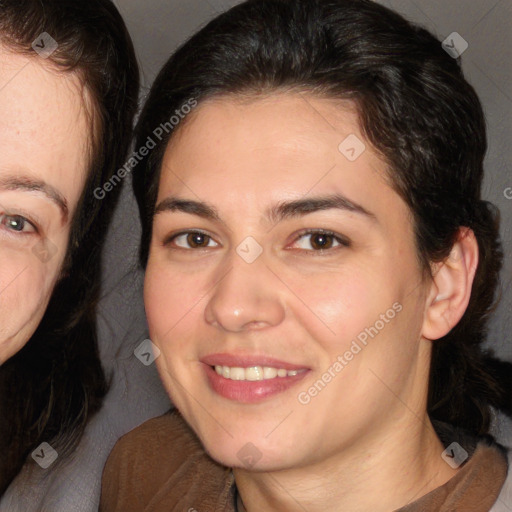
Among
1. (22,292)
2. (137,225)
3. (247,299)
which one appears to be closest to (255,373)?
(247,299)

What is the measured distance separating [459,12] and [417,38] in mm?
505

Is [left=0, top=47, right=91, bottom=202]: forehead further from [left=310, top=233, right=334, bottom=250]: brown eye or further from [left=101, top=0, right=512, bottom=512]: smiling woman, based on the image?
[left=310, top=233, right=334, bottom=250]: brown eye

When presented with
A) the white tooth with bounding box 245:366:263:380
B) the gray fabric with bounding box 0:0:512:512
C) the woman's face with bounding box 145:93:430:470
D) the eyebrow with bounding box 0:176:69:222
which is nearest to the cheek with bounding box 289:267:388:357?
the woman's face with bounding box 145:93:430:470

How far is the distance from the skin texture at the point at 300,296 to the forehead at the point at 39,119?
167mm

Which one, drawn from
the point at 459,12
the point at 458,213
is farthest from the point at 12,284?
the point at 459,12

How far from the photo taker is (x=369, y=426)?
1.50 metres

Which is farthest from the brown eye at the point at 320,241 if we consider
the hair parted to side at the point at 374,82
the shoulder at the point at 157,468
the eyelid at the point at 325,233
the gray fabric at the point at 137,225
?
the gray fabric at the point at 137,225

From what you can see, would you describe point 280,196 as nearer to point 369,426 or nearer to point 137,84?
point 369,426

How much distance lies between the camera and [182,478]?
5.94 ft

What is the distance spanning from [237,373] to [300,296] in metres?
0.16

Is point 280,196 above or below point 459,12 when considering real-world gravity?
below

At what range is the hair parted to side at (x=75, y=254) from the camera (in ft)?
5.25

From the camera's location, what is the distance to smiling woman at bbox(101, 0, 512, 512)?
1.40 metres

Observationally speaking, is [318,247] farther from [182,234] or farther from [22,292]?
[22,292]
